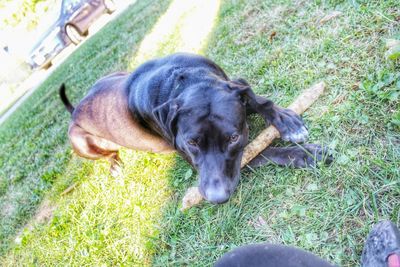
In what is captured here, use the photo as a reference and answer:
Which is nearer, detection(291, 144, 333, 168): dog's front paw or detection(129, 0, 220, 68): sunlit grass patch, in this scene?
detection(291, 144, 333, 168): dog's front paw

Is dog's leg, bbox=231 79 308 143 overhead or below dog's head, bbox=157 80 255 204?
below

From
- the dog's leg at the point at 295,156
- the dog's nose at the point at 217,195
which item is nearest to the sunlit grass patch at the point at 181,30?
the dog's leg at the point at 295,156

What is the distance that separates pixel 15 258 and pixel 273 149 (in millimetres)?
3615

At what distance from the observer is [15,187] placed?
6211 mm

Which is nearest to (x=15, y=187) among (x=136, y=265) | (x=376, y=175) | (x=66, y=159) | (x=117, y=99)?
(x=66, y=159)

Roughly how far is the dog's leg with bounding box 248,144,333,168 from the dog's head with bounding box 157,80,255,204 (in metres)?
0.26

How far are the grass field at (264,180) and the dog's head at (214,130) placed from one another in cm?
39

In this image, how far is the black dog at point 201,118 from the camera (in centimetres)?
277

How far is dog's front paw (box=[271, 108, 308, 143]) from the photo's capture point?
3.09 m

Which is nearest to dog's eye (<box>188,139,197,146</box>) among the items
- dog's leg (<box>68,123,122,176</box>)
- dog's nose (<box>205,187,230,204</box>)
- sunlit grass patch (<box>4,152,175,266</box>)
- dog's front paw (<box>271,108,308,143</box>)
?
dog's nose (<box>205,187,230,204</box>)

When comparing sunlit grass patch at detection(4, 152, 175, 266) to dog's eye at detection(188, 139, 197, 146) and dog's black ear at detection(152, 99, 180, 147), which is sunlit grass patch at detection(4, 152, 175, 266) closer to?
dog's black ear at detection(152, 99, 180, 147)

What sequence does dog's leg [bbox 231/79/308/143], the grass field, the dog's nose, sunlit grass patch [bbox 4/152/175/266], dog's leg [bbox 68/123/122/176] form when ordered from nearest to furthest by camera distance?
the grass field → the dog's nose → dog's leg [bbox 231/79/308/143] → sunlit grass patch [bbox 4/152/175/266] → dog's leg [bbox 68/123/122/176]

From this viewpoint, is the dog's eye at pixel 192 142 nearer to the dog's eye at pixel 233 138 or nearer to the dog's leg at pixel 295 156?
the dog's eye at pixel 233 138

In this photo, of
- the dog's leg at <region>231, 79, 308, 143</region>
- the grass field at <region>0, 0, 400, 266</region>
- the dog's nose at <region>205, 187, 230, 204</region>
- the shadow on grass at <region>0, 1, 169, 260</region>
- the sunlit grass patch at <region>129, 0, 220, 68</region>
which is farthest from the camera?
the sunlit grass patch at <region>129, 0, 220, 68</region>
